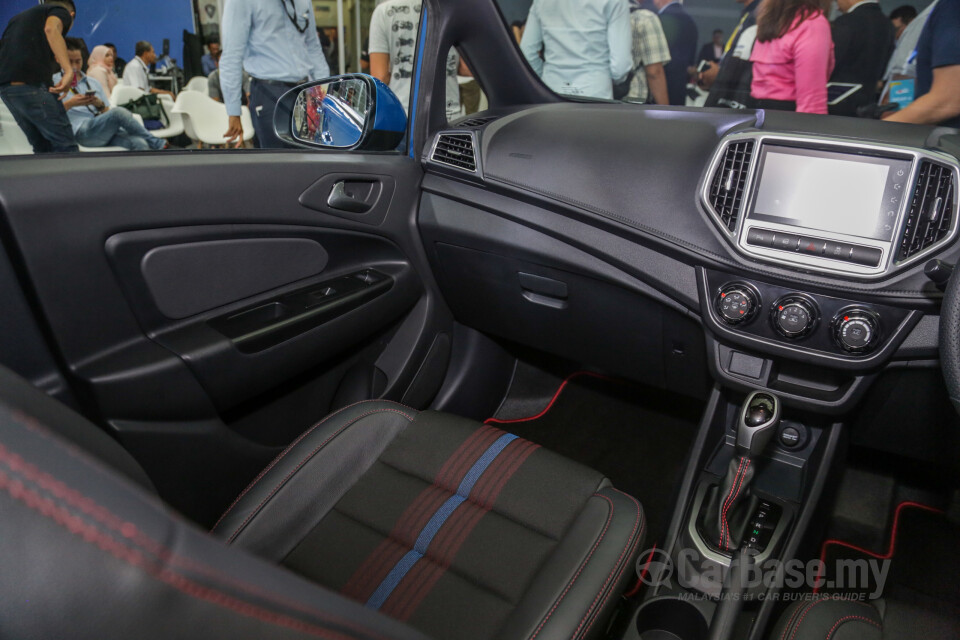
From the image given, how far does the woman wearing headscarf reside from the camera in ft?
7.76

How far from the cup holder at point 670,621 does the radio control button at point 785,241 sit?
2.24 ft

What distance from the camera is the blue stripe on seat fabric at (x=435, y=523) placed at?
34.8 inches

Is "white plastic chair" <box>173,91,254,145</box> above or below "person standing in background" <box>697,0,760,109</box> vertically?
below

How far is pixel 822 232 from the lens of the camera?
43.0 inches

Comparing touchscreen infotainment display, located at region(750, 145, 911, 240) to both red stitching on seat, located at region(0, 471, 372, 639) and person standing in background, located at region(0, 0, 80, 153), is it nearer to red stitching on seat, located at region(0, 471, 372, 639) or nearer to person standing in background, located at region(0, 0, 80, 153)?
red stitching on seat, located at region(0, 471, 372, 639)

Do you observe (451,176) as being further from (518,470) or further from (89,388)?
(89,388)

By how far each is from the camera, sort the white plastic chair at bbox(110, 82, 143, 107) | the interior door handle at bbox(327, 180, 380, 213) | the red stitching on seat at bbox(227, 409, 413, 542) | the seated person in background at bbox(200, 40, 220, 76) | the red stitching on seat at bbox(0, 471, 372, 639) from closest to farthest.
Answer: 1. the red stitching on seat at bbox(0, 471, 372, 639)
2. the red stitching on seat at bbox(227, 409, 413, 542)
3. the interior door handle at bbox(327, 180, 380, 213)
4. the white plastic chair at bbox(110, 82, 143, 107)
5. the seated person in background at bbox(200, 40, 220, 76)

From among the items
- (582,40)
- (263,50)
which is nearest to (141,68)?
(263,50)

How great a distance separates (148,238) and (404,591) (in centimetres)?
73

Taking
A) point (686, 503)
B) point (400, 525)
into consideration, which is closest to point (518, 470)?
point (400, 525)

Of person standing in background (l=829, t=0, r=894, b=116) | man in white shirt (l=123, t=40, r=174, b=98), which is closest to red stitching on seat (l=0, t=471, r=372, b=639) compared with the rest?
person standing in background (l=829, t=0, r=894, b=116)

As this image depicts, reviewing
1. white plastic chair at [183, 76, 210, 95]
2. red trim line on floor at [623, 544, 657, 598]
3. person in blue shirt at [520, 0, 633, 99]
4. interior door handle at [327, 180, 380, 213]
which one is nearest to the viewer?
red trim line on floor at [623, 544, 657, 598]

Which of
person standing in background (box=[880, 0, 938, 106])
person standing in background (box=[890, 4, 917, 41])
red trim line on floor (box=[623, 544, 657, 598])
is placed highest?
person standing in background (box=[890, 4, 917, 41])

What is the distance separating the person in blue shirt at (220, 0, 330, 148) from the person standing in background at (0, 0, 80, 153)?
72 centimetres
